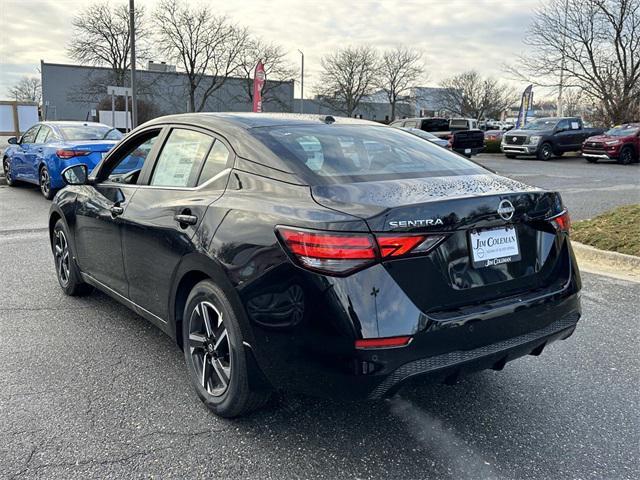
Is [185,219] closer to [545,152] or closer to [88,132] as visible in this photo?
[88,132]

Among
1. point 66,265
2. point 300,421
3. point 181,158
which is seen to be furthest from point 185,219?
point 66,265

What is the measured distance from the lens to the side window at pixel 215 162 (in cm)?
306

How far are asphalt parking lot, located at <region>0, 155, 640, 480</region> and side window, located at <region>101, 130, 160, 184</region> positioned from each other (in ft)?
3.70

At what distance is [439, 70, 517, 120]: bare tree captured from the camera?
66.9 m

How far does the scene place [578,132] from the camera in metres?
25.8

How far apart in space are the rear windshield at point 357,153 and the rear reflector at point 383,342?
820mm

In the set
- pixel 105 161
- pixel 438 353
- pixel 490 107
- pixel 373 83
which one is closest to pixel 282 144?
pixel 438 353

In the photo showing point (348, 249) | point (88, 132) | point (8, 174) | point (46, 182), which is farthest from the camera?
point (8, 174)

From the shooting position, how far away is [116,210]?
374 cm

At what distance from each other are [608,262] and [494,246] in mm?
4450

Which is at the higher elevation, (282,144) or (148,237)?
(282,144)

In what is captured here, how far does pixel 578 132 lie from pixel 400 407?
26189 mm

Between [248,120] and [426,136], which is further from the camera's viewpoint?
[426,136]

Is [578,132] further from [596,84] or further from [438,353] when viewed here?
[438,353]
